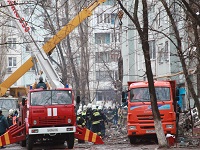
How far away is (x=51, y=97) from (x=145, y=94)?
14.9 feet

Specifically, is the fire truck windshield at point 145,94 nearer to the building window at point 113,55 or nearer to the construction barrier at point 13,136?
the construction barrier at point 13,136

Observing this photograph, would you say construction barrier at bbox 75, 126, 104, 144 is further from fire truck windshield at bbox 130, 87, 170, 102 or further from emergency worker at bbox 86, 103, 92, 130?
emergency worker at bbox 86, 103, 92, 130

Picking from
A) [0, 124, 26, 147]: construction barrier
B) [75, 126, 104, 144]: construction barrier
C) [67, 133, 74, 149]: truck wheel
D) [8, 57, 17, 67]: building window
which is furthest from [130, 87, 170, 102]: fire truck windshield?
[8, 57, 17, 67]: building window

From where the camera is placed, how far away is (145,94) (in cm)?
2591

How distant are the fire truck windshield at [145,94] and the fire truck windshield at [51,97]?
3.34 metres

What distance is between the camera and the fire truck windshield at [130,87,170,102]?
25781 mm

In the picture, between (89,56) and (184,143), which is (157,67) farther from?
(184,143)

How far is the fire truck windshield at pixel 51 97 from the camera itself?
933 inches

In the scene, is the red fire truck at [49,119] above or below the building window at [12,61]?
below

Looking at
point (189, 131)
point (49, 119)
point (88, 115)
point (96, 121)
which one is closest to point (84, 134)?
point (49, 119)

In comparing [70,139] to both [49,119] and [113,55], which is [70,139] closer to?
[49,119]

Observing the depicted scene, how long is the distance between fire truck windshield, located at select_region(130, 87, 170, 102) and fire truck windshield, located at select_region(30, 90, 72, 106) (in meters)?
3.34

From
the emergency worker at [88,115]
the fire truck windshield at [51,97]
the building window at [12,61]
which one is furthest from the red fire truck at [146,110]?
the building window at [12,61]

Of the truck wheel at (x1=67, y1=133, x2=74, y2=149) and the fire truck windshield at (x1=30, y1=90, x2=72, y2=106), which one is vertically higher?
the fire truck windshield at (x1=30, y1=90, x2=72, y2=106)
